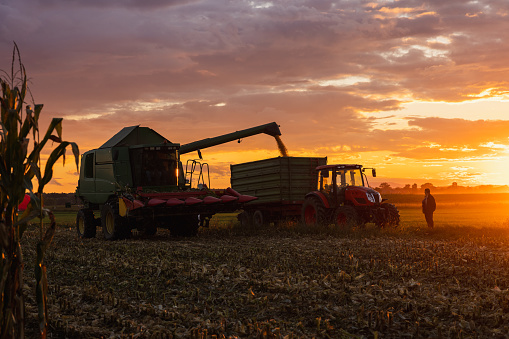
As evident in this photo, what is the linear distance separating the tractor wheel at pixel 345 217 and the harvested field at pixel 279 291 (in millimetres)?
3174

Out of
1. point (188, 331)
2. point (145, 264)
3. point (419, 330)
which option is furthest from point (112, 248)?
point (419, 330)

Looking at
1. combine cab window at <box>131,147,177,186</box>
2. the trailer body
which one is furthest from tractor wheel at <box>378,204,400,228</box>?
combine cab window at <box>131,147,177,186</box>

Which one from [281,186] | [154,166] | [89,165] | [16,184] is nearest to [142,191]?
[154,166]

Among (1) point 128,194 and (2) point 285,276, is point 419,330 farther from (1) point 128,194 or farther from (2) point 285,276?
(1) point 128,194

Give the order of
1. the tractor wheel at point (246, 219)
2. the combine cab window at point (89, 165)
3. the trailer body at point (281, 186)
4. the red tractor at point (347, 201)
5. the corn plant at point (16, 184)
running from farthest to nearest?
1. the tractor wheel at point (246, 219)
2. the trailer body at point (281, 186)
3. the combine cab window at point (89, 165)
4. the red tractor at point (347, 201)
5. the corn plant at point (16, 184)

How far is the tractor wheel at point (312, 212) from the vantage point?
1834 centimetres

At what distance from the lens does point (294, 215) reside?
69.7 ft

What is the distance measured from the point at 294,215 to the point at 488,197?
49.9m

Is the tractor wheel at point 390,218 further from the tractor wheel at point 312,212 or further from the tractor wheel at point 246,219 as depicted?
the tractor wheel at point 246,219

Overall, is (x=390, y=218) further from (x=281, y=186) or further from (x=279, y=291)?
(x=279, y=291)

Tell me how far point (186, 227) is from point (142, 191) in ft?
7.62

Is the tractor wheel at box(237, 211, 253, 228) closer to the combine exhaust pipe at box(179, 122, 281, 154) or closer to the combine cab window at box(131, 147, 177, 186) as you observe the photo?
the combine exhaust pipe at box(179, 122, 281, 154)

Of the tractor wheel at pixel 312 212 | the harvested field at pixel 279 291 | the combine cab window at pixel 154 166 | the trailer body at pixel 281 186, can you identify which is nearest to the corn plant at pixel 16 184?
the harvested field at pixel 279 291

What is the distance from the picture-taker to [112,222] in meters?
17.2
